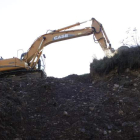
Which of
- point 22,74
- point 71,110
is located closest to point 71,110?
point 71,110

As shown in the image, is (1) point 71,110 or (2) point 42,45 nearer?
(1) point 71,110

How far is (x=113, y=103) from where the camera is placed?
7.71 m

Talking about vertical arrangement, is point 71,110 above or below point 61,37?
below

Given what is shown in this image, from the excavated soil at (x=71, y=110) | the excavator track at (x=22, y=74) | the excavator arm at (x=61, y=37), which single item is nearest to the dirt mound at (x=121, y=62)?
the excavated soil at (x=71, y=110)

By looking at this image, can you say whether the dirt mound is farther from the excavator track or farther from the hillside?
the excavator track

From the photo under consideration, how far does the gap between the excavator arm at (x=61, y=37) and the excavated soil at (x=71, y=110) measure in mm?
2716

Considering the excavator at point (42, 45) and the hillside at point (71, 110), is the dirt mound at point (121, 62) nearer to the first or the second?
the hillside at point (71, 110)

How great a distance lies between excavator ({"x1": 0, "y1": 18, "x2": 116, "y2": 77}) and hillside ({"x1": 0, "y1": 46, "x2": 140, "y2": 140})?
2.51 metres

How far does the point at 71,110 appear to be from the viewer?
7.29m

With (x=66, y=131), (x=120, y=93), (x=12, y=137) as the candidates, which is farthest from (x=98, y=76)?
(x=12, y=137)

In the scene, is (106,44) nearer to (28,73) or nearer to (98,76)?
(98,76)

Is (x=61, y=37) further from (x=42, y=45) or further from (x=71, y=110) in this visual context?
(x=71, y=110)

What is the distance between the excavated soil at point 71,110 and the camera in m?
6.07

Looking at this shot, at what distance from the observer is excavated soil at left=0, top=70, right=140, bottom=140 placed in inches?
239
